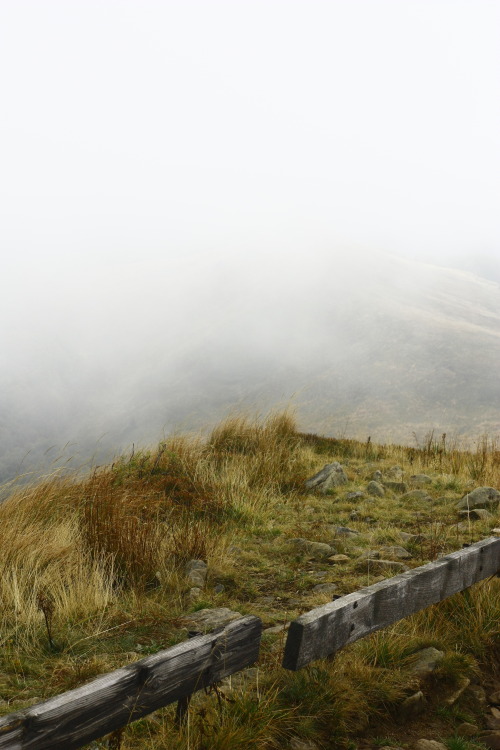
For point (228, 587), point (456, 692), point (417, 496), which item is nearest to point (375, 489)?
point (417, 496)

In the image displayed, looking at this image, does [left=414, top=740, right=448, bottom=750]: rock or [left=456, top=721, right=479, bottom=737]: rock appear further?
[left=456, top=721, right=479, bottom=737]: rock

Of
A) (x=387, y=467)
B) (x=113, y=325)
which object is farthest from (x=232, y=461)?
(x=113, y=325)

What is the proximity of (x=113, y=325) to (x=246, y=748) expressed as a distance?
112 meters

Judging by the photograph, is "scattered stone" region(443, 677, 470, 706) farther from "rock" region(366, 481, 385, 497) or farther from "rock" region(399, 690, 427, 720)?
"rock" region(366, 481, 385, 497)

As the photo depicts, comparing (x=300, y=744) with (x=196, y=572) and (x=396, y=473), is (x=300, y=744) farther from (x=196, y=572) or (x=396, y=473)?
(x=396, y=473)

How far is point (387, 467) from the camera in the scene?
375 inches

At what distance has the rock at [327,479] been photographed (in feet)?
26.8

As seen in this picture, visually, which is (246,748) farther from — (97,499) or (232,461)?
(232,461)

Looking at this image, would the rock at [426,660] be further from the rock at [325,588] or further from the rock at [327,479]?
the rock at [327,479]

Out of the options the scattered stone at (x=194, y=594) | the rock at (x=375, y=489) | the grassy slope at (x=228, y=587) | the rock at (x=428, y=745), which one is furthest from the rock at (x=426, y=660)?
the rock at (x=375, y=489)

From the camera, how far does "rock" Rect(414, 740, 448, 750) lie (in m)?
2.85

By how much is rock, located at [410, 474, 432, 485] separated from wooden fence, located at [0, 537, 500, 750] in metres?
4.77

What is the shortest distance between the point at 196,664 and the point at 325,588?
249 centimetres

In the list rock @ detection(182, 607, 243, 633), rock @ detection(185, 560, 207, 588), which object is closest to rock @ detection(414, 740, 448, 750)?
rock @ detection(182, 607, 243, 633)
